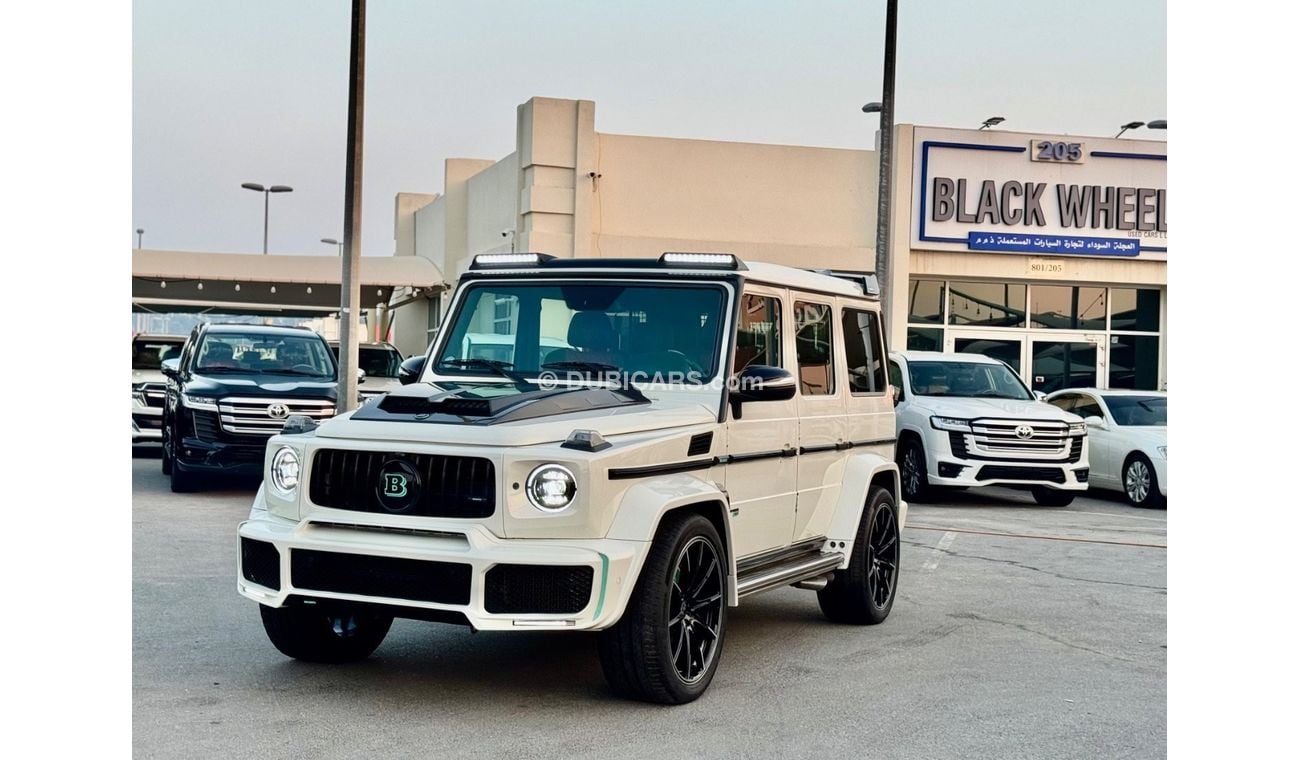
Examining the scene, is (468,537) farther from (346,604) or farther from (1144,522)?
(1144,522)

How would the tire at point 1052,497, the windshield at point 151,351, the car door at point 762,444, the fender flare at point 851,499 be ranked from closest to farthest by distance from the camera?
the car door at point 762,444 → the fender flare at point 851,499 → the tire at point 1052,497 → the windshield at point 151,351

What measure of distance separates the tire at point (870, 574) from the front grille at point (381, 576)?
310 centimetres

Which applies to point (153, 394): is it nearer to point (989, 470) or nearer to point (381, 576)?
point (989, 470)

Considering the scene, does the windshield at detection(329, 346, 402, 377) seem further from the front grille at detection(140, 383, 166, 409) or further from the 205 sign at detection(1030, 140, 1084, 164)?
the 205 sign at detection(1030, 140, 1084, 164)

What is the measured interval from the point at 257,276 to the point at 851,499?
2601 centimetres

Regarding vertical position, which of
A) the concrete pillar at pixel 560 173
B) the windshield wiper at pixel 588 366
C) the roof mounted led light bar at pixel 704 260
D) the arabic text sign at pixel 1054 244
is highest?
the concrete pillar at pixel 560 173

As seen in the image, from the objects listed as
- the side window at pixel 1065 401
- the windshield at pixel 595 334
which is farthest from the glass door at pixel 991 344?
the windshield at pixel 595 334

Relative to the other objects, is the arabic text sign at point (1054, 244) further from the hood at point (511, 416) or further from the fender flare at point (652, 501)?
the fender flare at point (652, 501)

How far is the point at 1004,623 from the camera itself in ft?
28.6

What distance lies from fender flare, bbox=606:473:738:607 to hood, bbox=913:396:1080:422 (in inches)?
415

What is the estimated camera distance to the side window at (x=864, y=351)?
8461mm

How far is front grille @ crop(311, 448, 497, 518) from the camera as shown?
5.82m

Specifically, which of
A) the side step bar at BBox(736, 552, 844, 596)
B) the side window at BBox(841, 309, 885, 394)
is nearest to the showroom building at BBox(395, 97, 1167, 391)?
the side window at BBox(841, 309, 885, 394)
